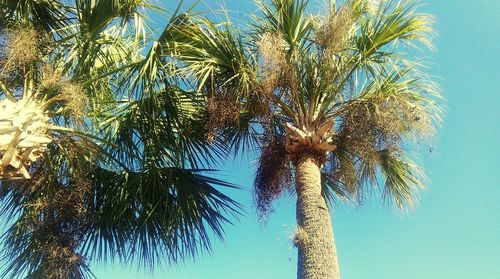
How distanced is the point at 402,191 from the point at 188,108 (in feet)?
10.6

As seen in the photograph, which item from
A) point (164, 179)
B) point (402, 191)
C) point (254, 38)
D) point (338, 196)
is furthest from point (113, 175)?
point (402, 191)

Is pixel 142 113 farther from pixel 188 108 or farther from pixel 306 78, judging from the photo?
pixel 306 78

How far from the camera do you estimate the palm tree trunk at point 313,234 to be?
18.3 ft

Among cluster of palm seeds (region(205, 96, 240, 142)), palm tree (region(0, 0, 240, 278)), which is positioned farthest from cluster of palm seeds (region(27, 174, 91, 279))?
cluster of palm seeds (region(205, 96, 240, 142))

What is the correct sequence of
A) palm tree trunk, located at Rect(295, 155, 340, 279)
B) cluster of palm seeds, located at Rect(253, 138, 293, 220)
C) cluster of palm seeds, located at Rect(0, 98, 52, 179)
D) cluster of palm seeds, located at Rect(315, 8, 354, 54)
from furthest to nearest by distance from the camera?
cluster of palm seeds, located at Rect(253, 138, 293, 220) → cluster of palm seeds, located at Rect(315, 8, 354, 54) → palm tree trunk, located at Rect(295, 155, 340, 279) → cluster of palm seeds, located at Rect(0, 98, 52, 179)

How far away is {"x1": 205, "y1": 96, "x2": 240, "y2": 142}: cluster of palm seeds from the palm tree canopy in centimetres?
2

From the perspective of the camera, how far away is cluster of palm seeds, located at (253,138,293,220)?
7.13 metres

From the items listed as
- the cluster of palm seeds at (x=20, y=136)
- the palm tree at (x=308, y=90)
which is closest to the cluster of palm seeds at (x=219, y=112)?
the palm tree at (x=308, y=90)

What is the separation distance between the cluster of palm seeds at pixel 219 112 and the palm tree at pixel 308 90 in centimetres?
1

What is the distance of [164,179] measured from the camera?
704cm

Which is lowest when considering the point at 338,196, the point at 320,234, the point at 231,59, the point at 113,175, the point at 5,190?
the point at 320,234

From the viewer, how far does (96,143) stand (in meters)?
6.77

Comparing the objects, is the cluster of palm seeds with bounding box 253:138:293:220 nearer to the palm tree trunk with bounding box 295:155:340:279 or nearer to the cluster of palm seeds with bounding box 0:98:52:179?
the palm tree trunk with bounding box 295:155:340:279

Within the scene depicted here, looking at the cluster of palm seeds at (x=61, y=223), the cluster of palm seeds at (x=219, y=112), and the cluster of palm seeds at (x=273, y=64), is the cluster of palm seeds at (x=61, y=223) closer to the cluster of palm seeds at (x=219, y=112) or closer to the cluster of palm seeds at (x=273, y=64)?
the cluster of palm seeds at (x=219, y=112)
